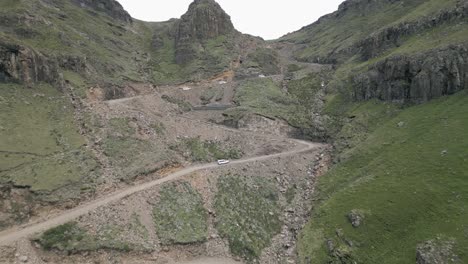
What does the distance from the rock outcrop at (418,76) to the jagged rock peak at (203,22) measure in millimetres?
80276

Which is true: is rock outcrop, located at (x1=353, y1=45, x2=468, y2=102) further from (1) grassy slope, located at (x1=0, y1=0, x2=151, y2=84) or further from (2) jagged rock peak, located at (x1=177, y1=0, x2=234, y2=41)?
(2) jagged rock peak, located at (x1=177, y1=0, x2=234, y2=41)

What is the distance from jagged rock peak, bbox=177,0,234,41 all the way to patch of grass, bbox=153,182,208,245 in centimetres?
10189

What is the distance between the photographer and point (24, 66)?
7869 cm

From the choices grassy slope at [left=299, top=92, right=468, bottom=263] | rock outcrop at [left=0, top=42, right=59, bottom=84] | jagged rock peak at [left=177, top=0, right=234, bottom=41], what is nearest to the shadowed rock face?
jagged rock peak at [left=177, top=0, right=234, bottom=41]

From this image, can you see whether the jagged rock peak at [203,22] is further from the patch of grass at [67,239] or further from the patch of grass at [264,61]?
the patch of grass at [67,239]

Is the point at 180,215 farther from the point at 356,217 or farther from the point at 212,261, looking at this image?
the point at 356,217

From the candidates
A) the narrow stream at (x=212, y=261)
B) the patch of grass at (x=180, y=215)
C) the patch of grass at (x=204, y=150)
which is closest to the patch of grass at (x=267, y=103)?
the patch of grass at (x=204, y=150)

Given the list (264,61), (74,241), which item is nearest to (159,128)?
(74,241)

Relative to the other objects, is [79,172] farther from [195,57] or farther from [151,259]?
[195,57]

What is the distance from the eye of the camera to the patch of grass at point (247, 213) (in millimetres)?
55812

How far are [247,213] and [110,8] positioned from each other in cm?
15467

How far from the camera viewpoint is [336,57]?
146250 mm

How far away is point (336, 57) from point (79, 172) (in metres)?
115

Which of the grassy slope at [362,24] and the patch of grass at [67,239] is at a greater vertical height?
the grassy slope at [362,24]
